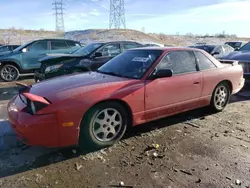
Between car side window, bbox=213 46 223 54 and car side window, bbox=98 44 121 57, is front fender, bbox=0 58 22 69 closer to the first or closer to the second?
car side window, bbox=98 44 121 57

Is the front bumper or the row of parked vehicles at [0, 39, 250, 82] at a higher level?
the row of parked vehicles at [0, 39, 250, 82]

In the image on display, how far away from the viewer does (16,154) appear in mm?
3678

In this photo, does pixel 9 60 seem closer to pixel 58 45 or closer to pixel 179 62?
pixel 58 45

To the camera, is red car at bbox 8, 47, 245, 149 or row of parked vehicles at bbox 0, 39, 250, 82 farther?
row of parked vehicles at bbox 0, 39, 250, 82

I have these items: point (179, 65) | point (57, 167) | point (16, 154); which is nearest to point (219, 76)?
point (179, 65)

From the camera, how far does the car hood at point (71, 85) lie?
3528 mm

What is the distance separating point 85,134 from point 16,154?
105cm

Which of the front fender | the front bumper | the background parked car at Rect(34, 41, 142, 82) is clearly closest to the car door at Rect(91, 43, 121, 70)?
the background parked car at Rect(34, 41, 142, 82)

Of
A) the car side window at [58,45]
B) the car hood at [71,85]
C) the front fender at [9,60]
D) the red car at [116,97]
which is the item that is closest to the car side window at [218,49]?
the car side window at [58,45]

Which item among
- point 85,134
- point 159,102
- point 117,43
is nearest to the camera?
point 85,134

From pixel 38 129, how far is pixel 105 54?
525 cm

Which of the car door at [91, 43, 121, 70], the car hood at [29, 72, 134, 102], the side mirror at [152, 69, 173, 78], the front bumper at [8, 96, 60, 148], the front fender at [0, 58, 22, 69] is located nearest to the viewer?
the front bumper at [8, 96, 60, 148]

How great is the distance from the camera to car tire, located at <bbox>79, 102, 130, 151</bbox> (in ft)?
11.7

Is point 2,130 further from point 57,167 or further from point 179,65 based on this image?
point 179,65
